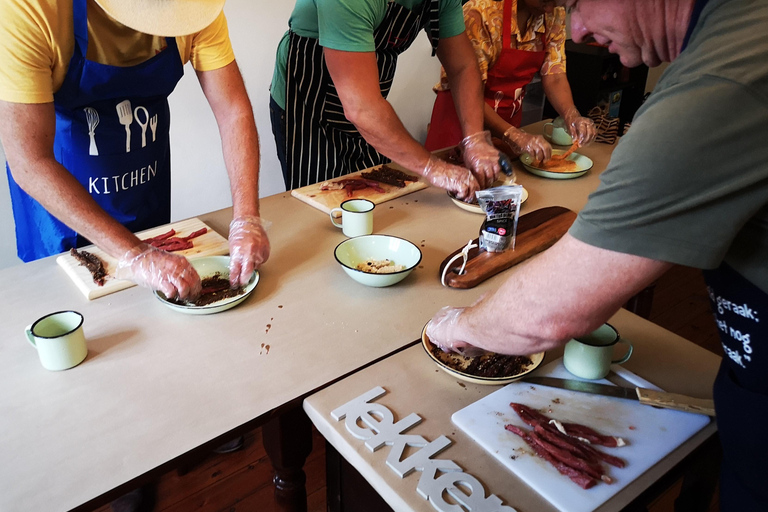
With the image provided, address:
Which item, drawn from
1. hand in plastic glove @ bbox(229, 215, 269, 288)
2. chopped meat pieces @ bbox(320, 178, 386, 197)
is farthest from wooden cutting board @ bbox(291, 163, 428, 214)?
hand in plastic glove @ bbox(229, 215, 269, 288)

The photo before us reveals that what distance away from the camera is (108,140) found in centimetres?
157

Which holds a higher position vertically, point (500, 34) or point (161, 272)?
point (500, 34)

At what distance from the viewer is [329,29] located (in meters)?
1.74

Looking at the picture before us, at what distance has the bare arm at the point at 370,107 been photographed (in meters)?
1.79

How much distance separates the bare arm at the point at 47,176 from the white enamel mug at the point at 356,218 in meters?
0.56

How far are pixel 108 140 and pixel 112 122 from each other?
0.05 metres

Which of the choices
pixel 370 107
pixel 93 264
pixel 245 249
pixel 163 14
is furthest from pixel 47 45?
pixel 370 107

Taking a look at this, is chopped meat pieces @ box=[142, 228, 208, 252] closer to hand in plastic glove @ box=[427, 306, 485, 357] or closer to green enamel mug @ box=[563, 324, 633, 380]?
hand in plastic glove @ box=[427, 306, 485, 357]

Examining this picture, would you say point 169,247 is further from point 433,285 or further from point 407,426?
point 407,426

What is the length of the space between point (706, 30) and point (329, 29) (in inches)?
49.7

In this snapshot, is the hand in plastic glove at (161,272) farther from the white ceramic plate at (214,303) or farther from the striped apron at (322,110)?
the striped apron at (322,110)

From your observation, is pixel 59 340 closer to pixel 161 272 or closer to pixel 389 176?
pixel 161 272

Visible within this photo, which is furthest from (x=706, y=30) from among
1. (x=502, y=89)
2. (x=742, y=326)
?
(x=502, y=89)

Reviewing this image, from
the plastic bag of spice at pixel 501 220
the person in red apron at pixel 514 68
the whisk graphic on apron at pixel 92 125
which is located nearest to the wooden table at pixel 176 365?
the plastic bag of spice at pixel 501 220
